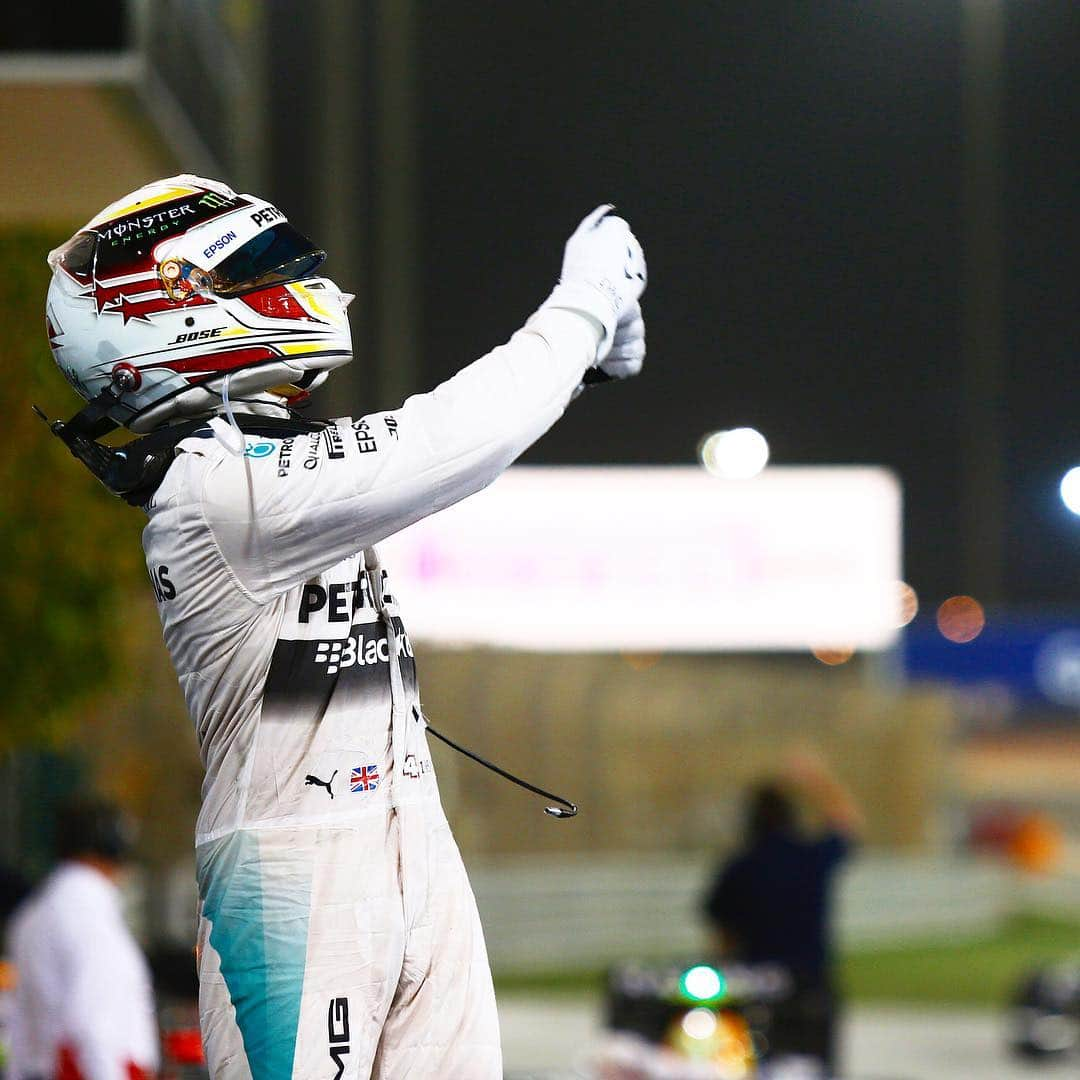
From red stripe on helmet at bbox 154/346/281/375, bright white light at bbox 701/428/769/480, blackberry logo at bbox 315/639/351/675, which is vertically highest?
bright white light at bbox 701/428/769/480

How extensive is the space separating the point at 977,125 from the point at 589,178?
13729 millimetres

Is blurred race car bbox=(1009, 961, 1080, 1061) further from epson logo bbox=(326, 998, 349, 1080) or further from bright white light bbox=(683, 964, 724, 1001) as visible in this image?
epson logo bbox=(326, 998, 349, 1080)

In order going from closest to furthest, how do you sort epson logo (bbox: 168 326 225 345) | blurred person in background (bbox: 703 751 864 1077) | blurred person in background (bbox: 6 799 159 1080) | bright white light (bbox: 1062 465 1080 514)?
epson logo (bbox: 168 326 225 345)
bright white light (bbox: 1062 465 1080 514)
blurred person in background (bbox: 6 799 159 1080)
blurred person in background (bbox: 703 751 864 1077)

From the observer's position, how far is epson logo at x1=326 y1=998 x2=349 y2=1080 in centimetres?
246

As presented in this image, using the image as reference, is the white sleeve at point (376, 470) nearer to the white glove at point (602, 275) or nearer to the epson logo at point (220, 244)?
the white glove at point (602, 275)

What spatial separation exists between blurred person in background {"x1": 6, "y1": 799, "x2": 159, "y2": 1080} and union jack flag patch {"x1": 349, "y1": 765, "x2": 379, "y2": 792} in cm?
383

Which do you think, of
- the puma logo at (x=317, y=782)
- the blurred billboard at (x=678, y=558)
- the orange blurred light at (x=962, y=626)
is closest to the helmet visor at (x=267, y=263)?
the puma logo at (x=317, y=782)

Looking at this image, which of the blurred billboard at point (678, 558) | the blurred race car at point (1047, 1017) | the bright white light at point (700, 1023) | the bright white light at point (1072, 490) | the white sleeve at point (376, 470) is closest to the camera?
the white sleeve at point (376, 470)

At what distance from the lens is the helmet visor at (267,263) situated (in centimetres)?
265

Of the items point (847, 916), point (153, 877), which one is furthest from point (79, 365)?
point (847, 916)

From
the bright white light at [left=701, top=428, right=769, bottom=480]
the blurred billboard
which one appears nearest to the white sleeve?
the blurred billboard

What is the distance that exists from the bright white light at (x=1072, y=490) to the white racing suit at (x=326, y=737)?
151 cm

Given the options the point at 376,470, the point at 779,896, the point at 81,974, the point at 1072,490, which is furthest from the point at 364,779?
the point at 779,896

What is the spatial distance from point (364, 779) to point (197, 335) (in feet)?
1.99
